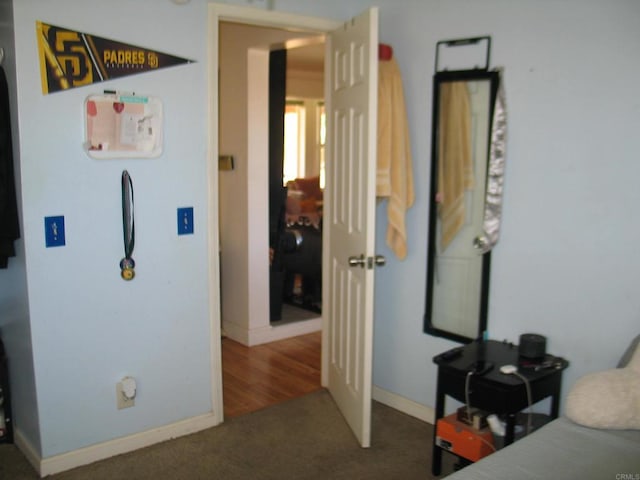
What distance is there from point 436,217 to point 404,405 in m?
1.03

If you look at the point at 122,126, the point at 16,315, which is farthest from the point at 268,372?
the point at 122,126

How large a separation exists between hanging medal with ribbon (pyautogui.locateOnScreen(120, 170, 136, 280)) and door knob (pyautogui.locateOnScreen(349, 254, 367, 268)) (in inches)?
38.5

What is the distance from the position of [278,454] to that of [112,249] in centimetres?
120

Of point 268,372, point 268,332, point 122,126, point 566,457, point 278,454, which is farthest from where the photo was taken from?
point 268,332

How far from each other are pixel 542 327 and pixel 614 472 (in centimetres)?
97

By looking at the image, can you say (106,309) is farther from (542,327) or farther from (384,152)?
(542,327)

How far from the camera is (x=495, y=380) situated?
7.72 feet

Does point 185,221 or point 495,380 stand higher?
point 185,221

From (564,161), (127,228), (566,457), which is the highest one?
(564,161)

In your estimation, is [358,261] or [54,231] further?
[358,261]

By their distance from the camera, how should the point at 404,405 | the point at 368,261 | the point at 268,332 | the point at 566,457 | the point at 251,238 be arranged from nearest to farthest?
the point at 566,457, the point at 368,261, the point at 404,405, the point at 251,238, the point at 268,332

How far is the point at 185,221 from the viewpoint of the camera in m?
2.85

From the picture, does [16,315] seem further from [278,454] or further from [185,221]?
[278,454]

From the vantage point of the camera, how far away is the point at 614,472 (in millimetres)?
1727
